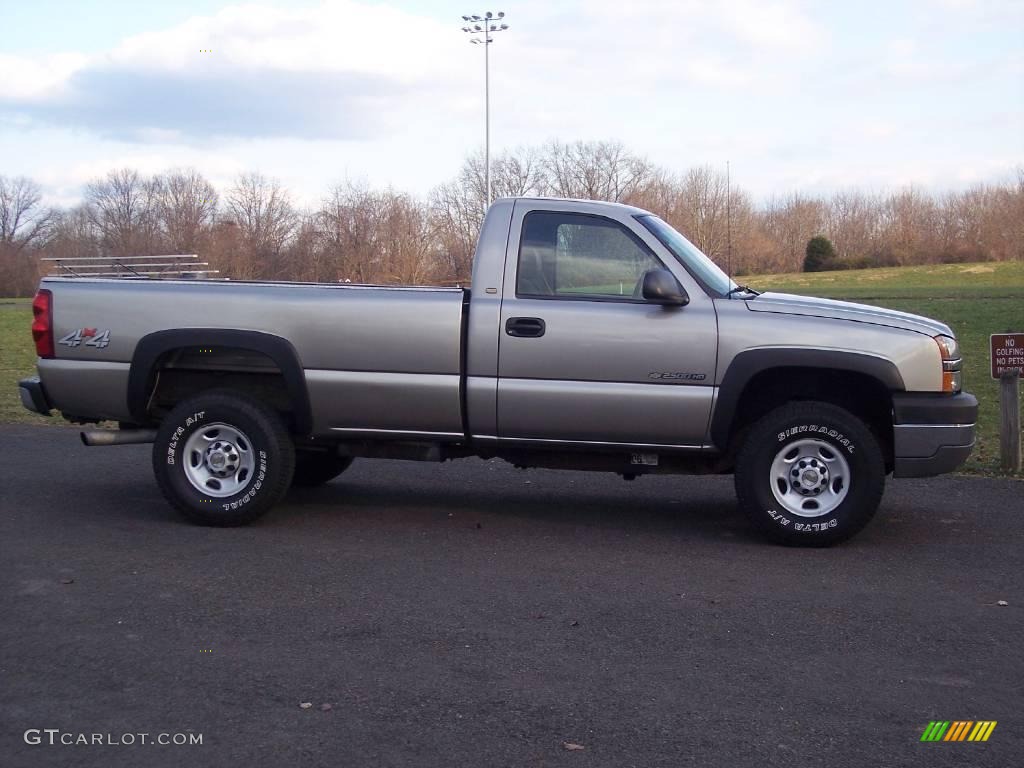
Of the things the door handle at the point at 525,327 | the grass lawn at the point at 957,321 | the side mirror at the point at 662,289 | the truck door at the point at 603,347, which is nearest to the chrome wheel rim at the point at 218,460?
the truck door at the point at 603,347

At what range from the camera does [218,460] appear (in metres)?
7.19

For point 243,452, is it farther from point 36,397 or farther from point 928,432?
point 928,432

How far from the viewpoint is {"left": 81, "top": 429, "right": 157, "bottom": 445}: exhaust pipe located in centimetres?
729

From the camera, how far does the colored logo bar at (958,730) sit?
156 inches

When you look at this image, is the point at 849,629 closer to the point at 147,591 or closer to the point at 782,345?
the point at 782,345

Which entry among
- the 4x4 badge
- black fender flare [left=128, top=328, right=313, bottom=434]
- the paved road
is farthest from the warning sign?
the 4x4 badge

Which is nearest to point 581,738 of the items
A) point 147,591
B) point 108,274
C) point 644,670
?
point 644,670

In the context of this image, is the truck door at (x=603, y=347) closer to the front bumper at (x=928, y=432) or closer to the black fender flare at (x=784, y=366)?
the black fender flare at (x=784, y=366)

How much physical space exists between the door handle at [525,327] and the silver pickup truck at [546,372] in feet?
0.04

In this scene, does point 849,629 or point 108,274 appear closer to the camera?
point 849,629

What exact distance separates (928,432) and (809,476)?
737 mm

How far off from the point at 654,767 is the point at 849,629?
184 cm

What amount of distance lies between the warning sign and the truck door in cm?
339

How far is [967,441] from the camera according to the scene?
6.64 meters
